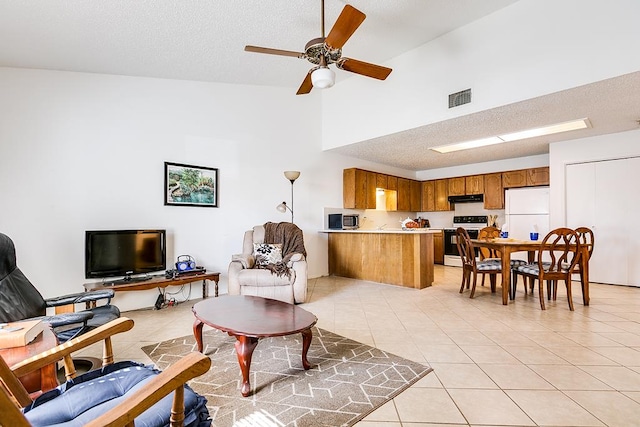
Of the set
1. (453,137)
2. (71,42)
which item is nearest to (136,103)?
(71,42)

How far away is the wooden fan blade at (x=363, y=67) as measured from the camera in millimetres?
2730

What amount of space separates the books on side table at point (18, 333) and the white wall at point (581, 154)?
21.9ft

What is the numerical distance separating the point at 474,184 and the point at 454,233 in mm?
1203

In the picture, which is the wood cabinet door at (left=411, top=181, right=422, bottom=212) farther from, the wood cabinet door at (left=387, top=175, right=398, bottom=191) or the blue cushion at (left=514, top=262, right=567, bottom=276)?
A: the blue cushion at (left=514, top=262, right=567, bottom=276)

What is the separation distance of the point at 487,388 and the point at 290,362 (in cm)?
132

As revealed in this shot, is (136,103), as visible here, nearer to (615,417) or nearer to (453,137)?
(453,137)

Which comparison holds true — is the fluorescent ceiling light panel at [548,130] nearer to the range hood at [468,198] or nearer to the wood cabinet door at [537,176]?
the wood cabinet door at [537,176]

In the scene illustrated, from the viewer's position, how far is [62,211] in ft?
11.0

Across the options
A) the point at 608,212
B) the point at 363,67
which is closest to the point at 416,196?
the point at 608,212

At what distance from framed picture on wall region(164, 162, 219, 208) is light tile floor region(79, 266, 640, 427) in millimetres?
1406

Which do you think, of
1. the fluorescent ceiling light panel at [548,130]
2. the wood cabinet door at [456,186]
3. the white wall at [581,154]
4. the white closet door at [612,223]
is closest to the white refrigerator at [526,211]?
the white wall at [581,154]

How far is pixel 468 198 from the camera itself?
6.96 m

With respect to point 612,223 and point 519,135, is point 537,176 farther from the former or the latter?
point 519,135

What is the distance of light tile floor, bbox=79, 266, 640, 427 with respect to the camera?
166 centimetres
